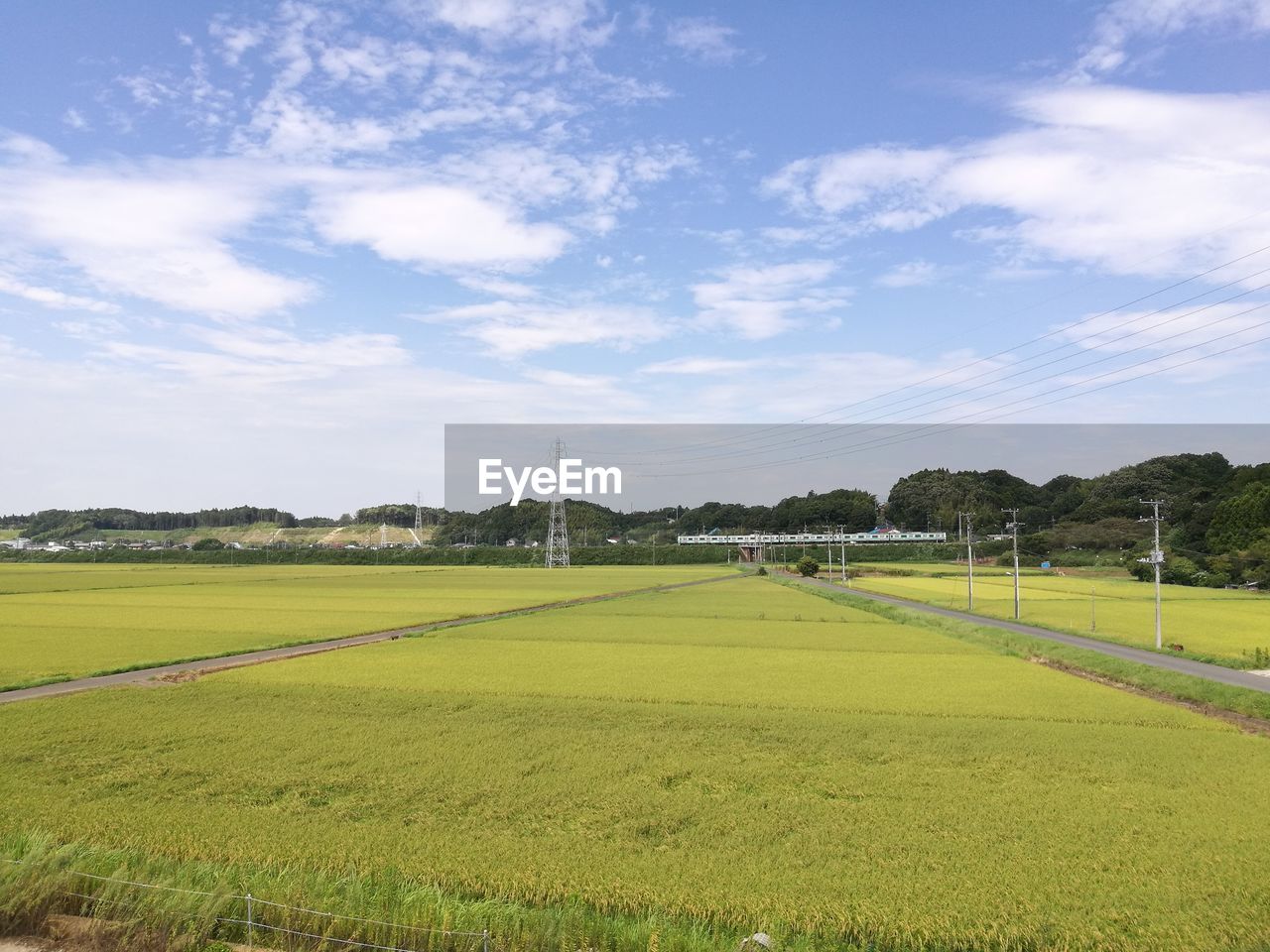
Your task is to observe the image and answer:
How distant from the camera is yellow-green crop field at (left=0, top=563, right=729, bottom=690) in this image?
26.3 metres

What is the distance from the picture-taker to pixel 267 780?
1209 cm

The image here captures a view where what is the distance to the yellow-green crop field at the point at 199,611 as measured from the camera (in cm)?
2627

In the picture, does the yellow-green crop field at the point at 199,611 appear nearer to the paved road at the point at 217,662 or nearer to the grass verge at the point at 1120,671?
the paved road at the point at 217,662

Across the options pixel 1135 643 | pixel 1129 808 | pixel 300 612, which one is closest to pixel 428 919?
pixel 1129 808

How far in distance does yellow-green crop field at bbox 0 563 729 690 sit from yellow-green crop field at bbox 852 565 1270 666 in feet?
75.9

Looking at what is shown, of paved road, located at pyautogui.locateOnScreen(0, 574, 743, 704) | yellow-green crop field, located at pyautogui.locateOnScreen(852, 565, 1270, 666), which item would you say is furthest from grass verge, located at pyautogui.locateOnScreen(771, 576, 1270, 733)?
paved road, located at pyautogui.locateOnScreen(0, 574, 743, 704)

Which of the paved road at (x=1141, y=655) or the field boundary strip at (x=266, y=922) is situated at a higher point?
the field boundary strip at (x=266, y=922)

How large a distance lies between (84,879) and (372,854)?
2.75 metres

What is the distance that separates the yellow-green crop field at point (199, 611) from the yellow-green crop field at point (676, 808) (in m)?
7.51

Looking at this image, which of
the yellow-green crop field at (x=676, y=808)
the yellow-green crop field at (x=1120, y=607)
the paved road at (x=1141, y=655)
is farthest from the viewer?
the yellow-green crop field at (x=1120, y=607)

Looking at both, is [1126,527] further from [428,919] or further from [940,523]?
[428,919]

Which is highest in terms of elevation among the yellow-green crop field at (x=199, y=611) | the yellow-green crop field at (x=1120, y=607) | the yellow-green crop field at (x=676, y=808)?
the yellow-green crop field at (x=676, y=808)

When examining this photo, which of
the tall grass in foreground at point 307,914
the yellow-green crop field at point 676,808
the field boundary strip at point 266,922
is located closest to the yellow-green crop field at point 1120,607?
the yellow-green crop field at point 676,808

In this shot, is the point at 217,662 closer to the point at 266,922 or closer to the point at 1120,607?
the point at 266,922
